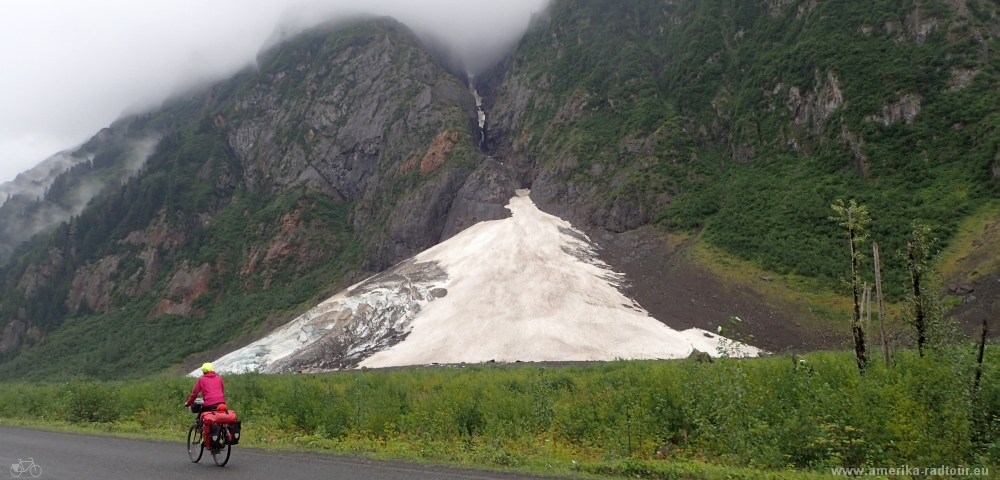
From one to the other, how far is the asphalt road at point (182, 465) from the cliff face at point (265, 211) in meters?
60.6

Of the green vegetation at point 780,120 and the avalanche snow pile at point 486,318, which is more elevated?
the green vegetation at point 780,120

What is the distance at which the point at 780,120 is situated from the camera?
67312 mm

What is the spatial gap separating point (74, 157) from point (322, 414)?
211 m

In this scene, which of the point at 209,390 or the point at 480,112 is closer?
the point at 209,390

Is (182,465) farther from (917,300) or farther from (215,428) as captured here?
(917,300)

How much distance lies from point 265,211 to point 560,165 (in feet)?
170

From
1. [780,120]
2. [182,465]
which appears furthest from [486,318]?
[780,120]

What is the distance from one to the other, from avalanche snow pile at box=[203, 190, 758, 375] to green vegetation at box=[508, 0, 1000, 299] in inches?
531

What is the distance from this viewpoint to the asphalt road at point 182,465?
967 cm

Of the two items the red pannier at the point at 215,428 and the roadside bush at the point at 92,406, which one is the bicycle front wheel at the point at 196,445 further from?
the roadside bush at the point at 92,406

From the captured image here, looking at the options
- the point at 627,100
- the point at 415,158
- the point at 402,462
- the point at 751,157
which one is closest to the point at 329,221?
the point at 415,158

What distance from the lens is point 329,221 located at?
298 feet

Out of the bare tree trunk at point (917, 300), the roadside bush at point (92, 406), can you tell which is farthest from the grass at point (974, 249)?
the roadside bush at point (92, 406)

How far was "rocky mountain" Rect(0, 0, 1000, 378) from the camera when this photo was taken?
5294 cm
